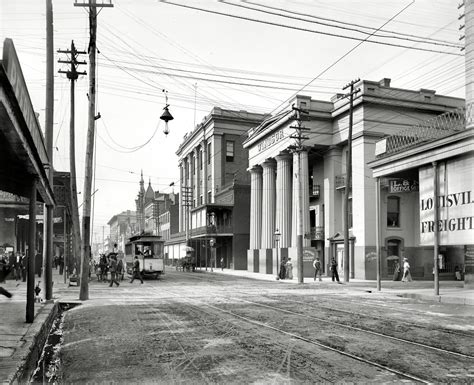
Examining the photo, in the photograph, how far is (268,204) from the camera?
153 ft

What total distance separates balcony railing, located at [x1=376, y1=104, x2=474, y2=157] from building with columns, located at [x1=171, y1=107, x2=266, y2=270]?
28.8m

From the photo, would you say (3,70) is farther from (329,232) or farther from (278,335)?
(329,232)

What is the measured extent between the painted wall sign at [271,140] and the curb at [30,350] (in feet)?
107

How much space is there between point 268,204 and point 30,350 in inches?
1538

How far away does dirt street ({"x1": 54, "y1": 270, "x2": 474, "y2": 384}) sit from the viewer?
6.85m

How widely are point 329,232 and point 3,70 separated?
1394 inches

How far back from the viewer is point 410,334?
10297mm

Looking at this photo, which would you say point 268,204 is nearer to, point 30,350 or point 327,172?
point 327,172

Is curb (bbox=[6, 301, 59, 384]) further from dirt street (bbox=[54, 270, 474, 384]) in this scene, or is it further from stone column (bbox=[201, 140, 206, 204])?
stone column (bbox=[201, 140, 206, 204])

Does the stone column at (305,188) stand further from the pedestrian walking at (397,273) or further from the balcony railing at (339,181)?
the pedestrian walking at (397,273)

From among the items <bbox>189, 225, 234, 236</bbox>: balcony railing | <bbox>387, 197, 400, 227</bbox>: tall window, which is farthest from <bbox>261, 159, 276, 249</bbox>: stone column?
<bbox>387, 197, 400, 227</bbox>: tall window

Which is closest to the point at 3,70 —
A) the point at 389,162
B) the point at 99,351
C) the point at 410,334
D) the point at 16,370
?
the point at 16,370

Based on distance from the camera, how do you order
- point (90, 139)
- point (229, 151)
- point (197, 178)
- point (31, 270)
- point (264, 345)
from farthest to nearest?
point (197, 178), point (229, 151), point (90, 139), point (31, 270), point (264, 345)

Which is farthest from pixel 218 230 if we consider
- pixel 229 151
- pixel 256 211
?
pixel 229 151
